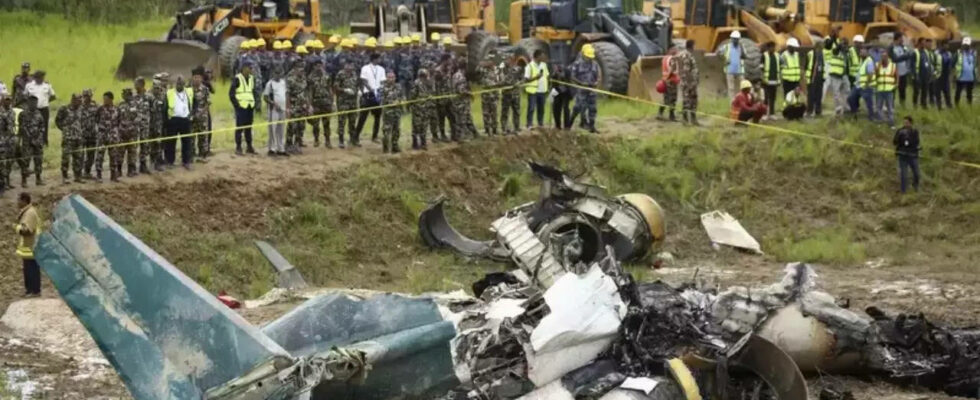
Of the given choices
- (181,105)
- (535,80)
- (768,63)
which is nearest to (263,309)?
(181,105)

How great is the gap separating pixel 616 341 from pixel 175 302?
12.2 feet

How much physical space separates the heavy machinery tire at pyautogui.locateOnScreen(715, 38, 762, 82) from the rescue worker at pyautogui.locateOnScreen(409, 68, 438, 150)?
27.1 feet

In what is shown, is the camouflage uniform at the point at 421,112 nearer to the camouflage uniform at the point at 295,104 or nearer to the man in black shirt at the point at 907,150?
the camouflage uniform at the point at 295,104

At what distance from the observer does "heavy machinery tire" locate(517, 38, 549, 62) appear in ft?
105

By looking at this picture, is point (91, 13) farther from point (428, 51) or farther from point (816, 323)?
point (816, 323)

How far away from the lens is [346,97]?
2473 centimetres

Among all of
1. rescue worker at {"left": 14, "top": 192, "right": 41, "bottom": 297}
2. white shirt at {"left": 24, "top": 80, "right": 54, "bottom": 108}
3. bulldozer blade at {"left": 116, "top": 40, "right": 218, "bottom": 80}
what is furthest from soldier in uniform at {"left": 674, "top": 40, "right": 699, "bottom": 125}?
rescue worker at {"left": 14, "top": 192, "right": 41, "bottom": 297}

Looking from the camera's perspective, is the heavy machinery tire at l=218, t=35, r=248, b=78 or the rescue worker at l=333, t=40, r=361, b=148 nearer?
the rescue worker at l=333, t=40, r=361, b=148

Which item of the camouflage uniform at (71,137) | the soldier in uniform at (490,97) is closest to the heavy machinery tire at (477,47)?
the soldier in uniform at (490,97)

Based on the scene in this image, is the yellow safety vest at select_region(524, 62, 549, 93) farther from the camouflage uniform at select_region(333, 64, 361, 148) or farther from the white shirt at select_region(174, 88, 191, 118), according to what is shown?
the white shirt at select_region(174, 88, 191, 118)

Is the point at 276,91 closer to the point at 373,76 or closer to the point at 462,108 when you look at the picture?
the point at 373,76

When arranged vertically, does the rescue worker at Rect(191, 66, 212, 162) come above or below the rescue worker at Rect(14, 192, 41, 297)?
above

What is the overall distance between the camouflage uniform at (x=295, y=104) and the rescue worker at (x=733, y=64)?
9545mm

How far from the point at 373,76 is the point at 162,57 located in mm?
9327
